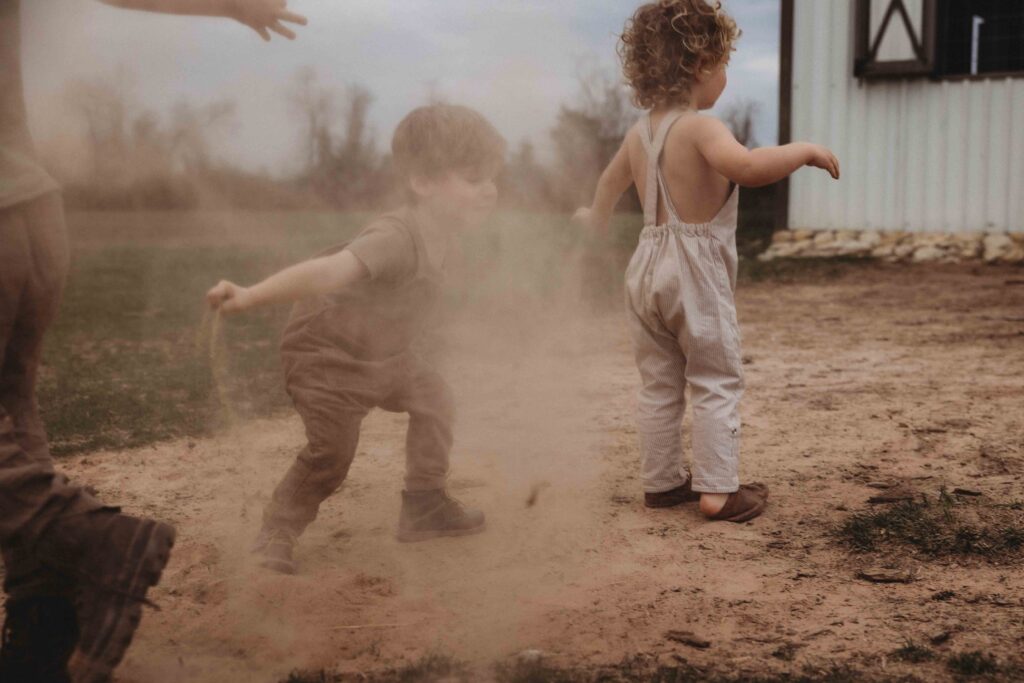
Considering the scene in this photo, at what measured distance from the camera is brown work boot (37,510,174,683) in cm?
170

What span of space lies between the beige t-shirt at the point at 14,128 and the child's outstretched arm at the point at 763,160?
5.28ft

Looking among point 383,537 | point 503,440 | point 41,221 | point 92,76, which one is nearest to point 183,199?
point 92,76

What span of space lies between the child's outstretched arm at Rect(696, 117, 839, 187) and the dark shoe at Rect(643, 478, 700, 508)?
870mm

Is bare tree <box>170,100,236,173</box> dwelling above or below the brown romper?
above

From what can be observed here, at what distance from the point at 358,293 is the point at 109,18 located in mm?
768

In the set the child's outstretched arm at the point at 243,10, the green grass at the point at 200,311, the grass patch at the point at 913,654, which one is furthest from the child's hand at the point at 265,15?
the grass patch at the point at 913,654

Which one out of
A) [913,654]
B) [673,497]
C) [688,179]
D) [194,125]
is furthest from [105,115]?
[913,654]

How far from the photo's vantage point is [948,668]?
1943mm

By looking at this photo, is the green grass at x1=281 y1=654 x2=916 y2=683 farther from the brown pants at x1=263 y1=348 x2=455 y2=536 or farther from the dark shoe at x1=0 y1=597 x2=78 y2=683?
the brown pants at x1=263 y1=348 x2=455 y2=536

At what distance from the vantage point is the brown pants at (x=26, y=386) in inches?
68.3

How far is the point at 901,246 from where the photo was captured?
30.1ft

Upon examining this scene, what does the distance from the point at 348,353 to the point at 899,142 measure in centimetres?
794

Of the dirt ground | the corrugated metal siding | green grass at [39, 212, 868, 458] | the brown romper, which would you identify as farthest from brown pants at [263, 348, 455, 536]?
the corrugated metal siding

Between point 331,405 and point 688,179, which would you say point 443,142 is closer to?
point 331,405
